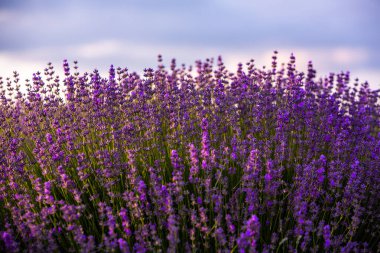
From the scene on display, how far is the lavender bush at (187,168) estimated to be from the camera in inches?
122

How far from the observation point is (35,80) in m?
5.15

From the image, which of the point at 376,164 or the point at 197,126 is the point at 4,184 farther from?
the point at 376,164

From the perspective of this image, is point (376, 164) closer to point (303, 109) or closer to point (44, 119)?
point (303, 109)

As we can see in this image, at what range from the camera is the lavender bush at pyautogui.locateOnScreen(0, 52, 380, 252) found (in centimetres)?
311

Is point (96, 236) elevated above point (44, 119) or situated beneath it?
situated beneath

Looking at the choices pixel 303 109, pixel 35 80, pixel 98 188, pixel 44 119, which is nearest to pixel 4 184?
pixel 98 188

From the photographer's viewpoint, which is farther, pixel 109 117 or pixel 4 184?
pixel 109 117

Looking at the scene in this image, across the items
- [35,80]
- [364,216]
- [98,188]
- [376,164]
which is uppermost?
[35,80]

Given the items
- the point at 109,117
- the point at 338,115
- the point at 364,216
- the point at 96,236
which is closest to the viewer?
the point at 96,236

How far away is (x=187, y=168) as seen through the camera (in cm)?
412

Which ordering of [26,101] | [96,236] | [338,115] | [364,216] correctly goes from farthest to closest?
[26,101], [338,115], [364,216], [96,236]

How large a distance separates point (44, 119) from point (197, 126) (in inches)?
65.4

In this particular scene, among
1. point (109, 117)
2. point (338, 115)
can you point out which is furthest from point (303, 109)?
point (109, 117)

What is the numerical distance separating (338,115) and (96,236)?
119 inches
